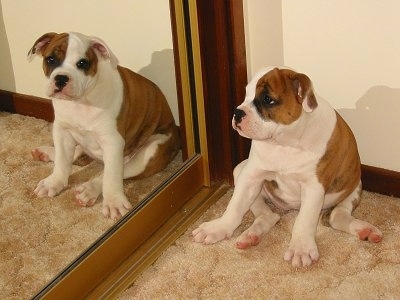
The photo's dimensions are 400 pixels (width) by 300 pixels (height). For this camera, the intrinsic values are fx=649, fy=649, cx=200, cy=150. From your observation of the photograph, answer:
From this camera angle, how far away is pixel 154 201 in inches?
77.2

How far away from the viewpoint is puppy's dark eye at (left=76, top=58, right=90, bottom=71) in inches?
71.2

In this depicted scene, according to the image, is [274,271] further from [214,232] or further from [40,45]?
[40,45]

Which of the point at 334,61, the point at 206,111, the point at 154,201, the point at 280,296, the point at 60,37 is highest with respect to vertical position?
the point at 60,37

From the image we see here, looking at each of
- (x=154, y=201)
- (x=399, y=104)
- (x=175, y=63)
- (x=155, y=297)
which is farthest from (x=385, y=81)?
(x=155, y=297)

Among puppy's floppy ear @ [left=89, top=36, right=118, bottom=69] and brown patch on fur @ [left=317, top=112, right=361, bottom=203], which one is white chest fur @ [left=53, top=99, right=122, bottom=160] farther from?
brown patch on fur @ [left=317, top=112, right=361, bottom=203]

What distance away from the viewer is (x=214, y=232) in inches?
73.6

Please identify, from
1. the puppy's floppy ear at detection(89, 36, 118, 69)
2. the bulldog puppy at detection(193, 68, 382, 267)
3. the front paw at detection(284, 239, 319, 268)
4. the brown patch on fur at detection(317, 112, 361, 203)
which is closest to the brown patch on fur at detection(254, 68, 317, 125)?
the bulldog puppy at detection(193, 68, 382, 267)

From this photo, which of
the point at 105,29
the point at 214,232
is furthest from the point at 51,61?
the point at 214,232

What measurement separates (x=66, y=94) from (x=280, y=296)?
2.57 ft

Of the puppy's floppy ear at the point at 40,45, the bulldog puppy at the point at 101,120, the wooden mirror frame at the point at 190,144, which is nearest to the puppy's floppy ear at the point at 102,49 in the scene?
the bulldog puppy at the point at 101,120

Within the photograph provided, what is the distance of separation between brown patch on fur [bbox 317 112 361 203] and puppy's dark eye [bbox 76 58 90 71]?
703mm

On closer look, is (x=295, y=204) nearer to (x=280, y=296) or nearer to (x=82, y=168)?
(x=280, y=296)

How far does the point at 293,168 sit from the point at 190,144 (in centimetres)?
48

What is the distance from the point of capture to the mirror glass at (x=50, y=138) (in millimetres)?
1800
